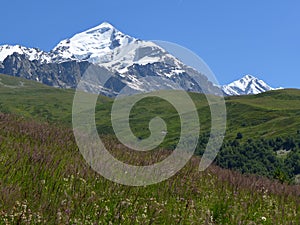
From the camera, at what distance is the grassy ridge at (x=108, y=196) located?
4.71m

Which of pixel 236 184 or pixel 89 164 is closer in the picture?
pixel 89 164

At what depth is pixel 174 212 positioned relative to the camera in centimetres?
609

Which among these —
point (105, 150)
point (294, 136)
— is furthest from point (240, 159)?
point (105, 150)

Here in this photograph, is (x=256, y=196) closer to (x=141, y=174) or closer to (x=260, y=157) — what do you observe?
(x=141, y=174)

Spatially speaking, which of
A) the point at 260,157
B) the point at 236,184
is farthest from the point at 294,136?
the point at 236,184

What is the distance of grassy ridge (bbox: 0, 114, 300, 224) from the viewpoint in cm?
471

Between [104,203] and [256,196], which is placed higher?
[256,196]

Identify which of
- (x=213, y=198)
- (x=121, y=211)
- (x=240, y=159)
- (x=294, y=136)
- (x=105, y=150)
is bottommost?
(x=121, y=211)

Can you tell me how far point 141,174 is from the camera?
25.6ft

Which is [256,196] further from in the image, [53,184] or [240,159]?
[240,159]

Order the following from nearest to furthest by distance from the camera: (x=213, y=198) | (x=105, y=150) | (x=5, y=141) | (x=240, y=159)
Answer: (x=213, y=198), (x=5, y=141), (x=105, y=150), (x=240, y=159)

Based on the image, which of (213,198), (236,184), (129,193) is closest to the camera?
(129,193)

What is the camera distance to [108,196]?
6.05 m

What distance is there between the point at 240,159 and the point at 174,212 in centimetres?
16327
